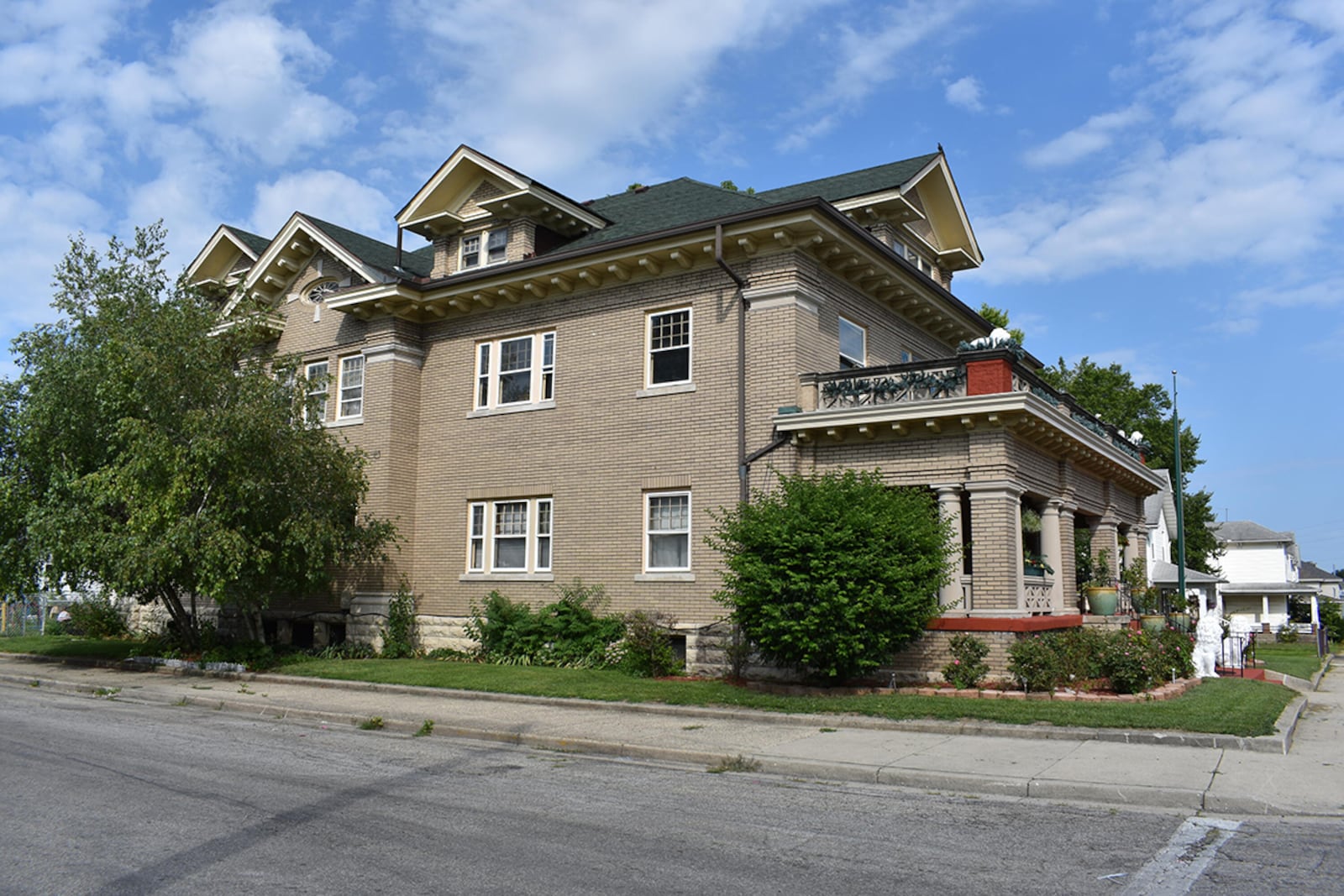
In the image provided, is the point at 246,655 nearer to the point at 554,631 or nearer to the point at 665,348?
the point at 554,631

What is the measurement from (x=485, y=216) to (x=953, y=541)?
1222cm

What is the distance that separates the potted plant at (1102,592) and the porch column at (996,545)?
4.55 meters

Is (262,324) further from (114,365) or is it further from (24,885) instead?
(24,885)

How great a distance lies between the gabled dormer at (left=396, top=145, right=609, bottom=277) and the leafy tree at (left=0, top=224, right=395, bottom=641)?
4492mm

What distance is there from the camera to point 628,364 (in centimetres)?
1961

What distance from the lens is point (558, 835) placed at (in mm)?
7324

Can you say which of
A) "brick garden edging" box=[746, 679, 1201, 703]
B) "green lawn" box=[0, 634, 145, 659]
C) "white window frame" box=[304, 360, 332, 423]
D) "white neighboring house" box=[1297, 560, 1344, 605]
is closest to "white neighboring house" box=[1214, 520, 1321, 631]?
"white neighboring house" box=[1297, 560, 1344, 605]

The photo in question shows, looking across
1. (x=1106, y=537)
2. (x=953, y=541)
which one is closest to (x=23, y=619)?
(x=953, y=541)

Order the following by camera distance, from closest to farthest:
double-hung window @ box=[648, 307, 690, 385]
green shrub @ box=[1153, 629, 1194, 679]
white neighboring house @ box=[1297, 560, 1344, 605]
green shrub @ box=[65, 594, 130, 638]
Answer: green shrub @ box=[1153, 629, 1194, 679] → double-hung window @ box=[648, 307, 690, 385] → green shrub @ box=[65, 594, 130, 638] → white neighboring house @ box=[1297, 560, 1344, 605]

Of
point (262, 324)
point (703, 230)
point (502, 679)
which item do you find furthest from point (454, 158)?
point (502, 679)

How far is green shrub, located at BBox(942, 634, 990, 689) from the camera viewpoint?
15047 mm

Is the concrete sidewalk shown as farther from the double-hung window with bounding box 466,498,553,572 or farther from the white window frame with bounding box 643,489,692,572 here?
the double-hung window with bounding box 466,498,553,572

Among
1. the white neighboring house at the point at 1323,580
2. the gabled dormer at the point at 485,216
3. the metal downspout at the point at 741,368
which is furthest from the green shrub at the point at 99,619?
the white neighboring house at the point at 1323,580

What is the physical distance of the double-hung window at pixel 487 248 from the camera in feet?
72.2
